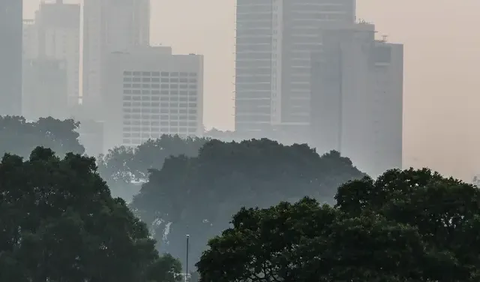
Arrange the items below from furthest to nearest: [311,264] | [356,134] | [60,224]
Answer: [356,134], [60,224], [311,264]

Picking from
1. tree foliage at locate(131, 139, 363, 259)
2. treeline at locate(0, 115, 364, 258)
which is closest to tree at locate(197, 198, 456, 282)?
treeline at locate(0, 115, 364, 258)

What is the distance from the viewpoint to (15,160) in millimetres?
40875

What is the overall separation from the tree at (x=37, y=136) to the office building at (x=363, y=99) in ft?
258

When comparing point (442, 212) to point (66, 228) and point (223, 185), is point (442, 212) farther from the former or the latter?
point (223, 185)

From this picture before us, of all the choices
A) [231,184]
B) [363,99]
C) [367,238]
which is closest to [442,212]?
[367,238]

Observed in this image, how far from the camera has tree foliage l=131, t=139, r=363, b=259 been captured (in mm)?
83562

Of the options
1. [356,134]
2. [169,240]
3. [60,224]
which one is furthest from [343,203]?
[356,134]

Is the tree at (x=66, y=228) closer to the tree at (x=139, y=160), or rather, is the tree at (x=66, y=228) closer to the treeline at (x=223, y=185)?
the treeline at (x=223, y=185)

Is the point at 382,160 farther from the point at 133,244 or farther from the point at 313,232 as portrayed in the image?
the point at 313,232

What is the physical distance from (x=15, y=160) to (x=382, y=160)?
145153 mm

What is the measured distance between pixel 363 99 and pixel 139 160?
232 ft

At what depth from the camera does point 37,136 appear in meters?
102

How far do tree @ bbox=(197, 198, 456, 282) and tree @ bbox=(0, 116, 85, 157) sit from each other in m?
72.2

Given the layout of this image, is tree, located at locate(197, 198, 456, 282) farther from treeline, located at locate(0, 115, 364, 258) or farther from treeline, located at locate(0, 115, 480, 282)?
treeline, located at locate(0, 115, 364, 258)
